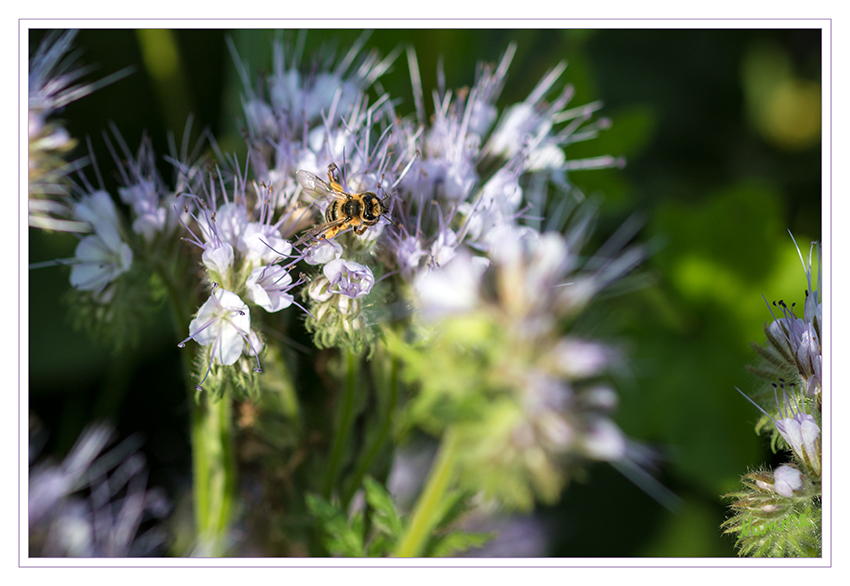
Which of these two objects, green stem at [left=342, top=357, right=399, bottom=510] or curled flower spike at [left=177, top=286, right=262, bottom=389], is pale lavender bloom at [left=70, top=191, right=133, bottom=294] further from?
green stem at [left=342, top=357, right=399, bottom=510]

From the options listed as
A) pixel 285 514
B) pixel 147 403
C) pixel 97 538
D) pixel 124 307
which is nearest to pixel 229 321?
pixel 124 307

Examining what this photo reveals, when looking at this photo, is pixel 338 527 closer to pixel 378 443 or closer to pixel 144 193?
pixel 378 443

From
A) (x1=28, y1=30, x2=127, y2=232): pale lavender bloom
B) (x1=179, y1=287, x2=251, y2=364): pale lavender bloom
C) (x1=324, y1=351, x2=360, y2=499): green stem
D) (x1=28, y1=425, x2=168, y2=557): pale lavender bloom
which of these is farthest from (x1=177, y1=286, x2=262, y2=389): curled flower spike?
(x1=28, y1=425, x2=168, y2=557): pale lavender bloom

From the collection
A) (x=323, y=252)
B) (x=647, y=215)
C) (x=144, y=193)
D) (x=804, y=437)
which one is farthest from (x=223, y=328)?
(x=647, y=215)

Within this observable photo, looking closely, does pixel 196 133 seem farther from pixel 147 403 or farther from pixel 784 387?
pixel 784 387

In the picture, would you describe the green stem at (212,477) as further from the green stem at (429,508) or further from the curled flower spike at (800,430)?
the curled flower spike at (800,430)

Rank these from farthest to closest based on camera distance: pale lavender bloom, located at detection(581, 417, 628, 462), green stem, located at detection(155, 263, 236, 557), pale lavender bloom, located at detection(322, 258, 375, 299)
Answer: pale lavender bloom, located at detection(581, 417, 628, 462) < green stem, located at detection(155, 263, 236, 557) < pale lavender bloom, located at detection(322, 258, 375, 299)
